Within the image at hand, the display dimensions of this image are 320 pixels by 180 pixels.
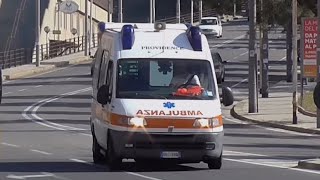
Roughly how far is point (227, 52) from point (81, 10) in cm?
1926

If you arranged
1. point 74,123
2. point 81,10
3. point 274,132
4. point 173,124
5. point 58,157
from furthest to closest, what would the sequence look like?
1. point 81,10
2. point 74,123
3. point 274,132
4. point 58,157
5. point 173,124

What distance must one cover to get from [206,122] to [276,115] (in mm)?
19511

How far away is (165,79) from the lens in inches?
689

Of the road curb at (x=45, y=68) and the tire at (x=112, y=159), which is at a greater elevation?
the tire at (x=112, y=159)

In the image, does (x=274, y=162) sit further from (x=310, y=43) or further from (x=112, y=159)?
(x=310, y=43)

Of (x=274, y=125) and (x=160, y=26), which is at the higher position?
(x=160, y=26)

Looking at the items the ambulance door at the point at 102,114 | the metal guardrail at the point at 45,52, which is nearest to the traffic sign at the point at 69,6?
the metal guardrail at the point at 45,52

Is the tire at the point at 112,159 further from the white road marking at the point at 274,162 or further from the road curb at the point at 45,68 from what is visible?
the road curb at the point at 45,68

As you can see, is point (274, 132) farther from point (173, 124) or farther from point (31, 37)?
point (31, 37)

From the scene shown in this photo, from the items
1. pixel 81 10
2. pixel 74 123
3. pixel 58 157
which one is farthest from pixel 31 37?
pixel 58 157

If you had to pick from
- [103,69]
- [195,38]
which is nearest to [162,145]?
[195,38]

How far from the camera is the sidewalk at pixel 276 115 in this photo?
31.5m

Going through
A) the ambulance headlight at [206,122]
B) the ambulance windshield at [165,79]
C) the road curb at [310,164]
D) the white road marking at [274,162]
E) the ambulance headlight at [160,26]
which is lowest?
the white road marking at [274,162]

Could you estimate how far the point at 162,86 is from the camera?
1744 centimetres
